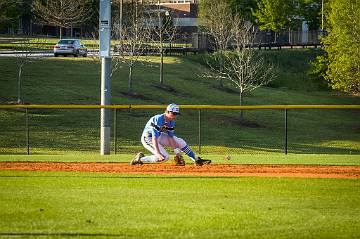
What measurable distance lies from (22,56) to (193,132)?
62.0ft

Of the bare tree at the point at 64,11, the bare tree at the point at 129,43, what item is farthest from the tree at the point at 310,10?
the bare tree at the point at 64,11

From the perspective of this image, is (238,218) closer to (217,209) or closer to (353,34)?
(217,209)

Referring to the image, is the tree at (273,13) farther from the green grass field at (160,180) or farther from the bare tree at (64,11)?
the green grass field at (160,180)

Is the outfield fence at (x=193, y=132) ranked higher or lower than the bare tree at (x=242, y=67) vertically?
lower

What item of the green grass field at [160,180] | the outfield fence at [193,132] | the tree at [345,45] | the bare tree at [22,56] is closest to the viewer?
the green grass field at [160,180]

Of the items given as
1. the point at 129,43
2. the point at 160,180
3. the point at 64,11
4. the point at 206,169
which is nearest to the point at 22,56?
the point at 64,11

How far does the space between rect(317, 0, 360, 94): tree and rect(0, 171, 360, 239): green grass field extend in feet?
133

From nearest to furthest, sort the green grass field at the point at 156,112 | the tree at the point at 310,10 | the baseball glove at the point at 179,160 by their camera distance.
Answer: the baseball glove at the point at 179,160 → the green grass field at the point at 156,112 → the tree at the point at 310,10

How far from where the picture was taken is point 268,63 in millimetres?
76750

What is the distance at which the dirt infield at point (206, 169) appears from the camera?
18.7 m

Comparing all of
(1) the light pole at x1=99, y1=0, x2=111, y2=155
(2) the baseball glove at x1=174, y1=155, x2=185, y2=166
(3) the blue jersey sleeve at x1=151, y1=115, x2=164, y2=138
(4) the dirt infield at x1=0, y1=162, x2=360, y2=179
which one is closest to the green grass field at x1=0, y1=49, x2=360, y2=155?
(1) the light pole at x1=99, y1=0, x2=111, y2=155

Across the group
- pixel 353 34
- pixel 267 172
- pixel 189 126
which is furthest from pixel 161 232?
pixel 353 34

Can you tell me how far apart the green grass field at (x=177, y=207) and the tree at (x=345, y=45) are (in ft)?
133

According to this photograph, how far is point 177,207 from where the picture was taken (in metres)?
12.7
